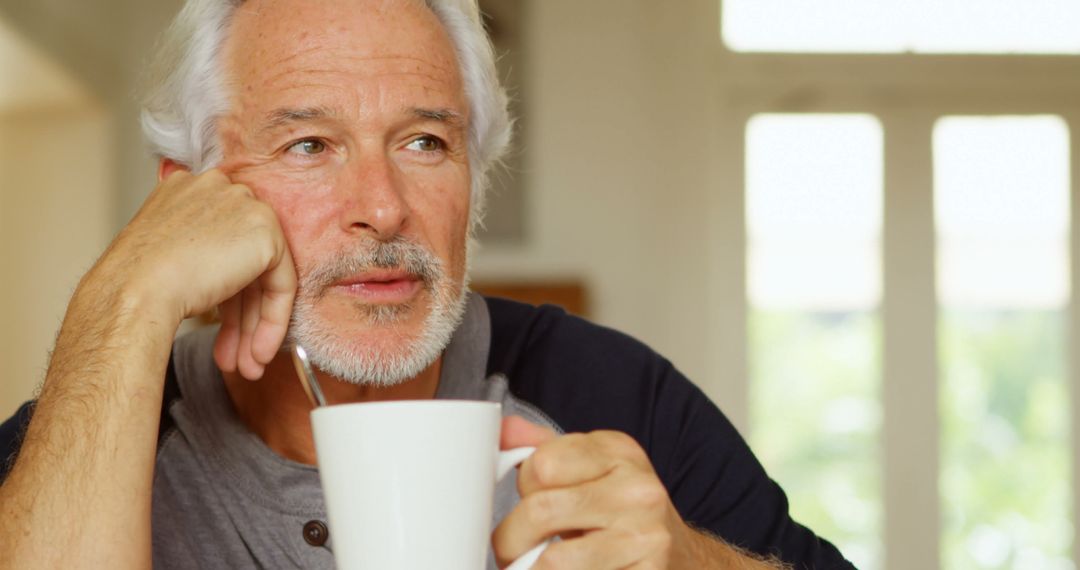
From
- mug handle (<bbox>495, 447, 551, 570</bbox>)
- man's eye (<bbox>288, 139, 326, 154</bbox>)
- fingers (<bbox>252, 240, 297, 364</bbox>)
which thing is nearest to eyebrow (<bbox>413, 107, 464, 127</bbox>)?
man's eye (<bbox>288, 139, 326, 154</bbox>)

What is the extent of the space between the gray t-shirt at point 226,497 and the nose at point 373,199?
0.26 m

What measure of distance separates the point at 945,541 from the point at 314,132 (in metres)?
3.73

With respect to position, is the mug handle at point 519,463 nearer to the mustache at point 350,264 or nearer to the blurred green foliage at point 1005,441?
the mustache at point 350,264

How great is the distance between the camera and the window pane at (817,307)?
4.50m

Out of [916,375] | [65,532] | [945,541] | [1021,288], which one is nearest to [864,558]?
[945,541]

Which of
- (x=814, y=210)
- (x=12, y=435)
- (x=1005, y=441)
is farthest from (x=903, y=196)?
(x=12, y=435)

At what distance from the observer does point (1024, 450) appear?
4.55 metres

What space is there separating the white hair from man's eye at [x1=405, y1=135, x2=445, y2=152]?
0.42 feet

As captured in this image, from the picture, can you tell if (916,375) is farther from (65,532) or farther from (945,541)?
(65,532)

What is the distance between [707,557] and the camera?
0.95 meters

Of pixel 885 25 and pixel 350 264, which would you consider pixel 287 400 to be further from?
pixel 885 25

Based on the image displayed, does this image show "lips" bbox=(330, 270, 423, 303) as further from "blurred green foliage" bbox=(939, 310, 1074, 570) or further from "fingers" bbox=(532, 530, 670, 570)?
"blurred green foliage" bbox=(939, 310, 1074, 570)

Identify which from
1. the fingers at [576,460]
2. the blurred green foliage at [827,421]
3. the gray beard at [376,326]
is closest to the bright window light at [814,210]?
the blurred green foliage at [827,421]

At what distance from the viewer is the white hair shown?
1.38 m
